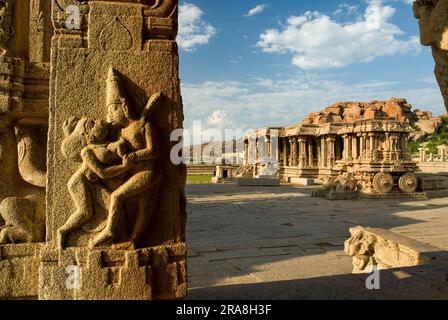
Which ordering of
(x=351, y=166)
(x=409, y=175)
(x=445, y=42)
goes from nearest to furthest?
(x=445, y=42)
(x=409, y=175)
(x=351, y=166)

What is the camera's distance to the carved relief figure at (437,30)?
2613 millimetres

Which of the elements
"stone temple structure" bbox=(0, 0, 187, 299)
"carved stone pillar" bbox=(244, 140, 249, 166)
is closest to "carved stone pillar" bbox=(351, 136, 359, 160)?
"carved stone pillar" bbox=(244, 140, 249, 166)

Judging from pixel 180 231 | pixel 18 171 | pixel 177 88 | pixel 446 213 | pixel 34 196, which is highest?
pixel 177 88

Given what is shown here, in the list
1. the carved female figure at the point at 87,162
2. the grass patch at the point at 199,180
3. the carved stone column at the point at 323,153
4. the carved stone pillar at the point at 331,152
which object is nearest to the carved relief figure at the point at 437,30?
the carved female figure at the point at 87,162

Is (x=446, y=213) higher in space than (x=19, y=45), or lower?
lower

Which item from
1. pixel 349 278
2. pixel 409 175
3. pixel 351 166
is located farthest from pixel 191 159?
pixel 349 278

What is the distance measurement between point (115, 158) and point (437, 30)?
2.71m

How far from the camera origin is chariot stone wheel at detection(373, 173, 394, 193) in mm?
15773

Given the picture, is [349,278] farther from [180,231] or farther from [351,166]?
[351,166]

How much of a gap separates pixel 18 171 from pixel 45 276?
0.98 metres

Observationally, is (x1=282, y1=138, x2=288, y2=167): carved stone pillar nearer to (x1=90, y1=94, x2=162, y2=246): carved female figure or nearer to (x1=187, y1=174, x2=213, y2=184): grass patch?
(x1=187, y1=174, x2=213, y2=184): grass patch

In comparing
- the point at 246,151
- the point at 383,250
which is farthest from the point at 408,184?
the point at 246,151

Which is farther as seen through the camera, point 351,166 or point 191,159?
point 191,159
